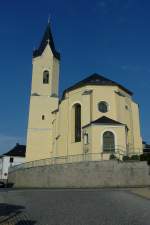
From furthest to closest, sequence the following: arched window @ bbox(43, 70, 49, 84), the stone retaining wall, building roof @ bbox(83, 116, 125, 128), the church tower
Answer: arched window @ bbox(43, 70, 49, 84) → the church tower → building roof @ bbox(83, 116, 125, 128) → the stone retaining wall

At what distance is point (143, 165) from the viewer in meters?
21.8

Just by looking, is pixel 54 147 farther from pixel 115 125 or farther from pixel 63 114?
pixel 115 125

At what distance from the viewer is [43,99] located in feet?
130

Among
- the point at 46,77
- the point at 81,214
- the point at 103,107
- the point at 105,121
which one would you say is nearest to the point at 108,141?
the point at 105,121

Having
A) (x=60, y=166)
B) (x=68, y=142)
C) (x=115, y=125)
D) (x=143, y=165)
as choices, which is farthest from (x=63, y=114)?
(x=143, y=165)

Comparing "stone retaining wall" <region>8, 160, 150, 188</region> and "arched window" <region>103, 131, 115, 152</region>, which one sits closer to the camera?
"stone retaining wall" <region>8, 160, 150, 188</region>

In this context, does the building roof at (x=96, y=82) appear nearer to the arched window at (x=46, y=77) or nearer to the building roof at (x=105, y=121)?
the building roof at (x=105, y=121)

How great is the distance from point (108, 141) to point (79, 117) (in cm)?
608

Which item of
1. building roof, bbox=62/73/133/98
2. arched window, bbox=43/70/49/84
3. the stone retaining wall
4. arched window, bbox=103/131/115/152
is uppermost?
arched window, bbox=43/70/49/84

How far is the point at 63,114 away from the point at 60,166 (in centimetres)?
1057

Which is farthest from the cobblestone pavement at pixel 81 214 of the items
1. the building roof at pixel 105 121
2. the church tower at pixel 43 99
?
the church tower at pixel 43 99

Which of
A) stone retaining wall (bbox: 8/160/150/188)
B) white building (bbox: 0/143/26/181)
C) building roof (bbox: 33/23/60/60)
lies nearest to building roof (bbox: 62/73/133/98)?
building roof (bbox: 33/23/60/60)

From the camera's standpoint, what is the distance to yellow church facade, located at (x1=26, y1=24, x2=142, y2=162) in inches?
1123

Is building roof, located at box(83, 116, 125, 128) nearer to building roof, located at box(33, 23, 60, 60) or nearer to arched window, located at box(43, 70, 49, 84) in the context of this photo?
arched window, located at box(43, 70, 49, 84)
